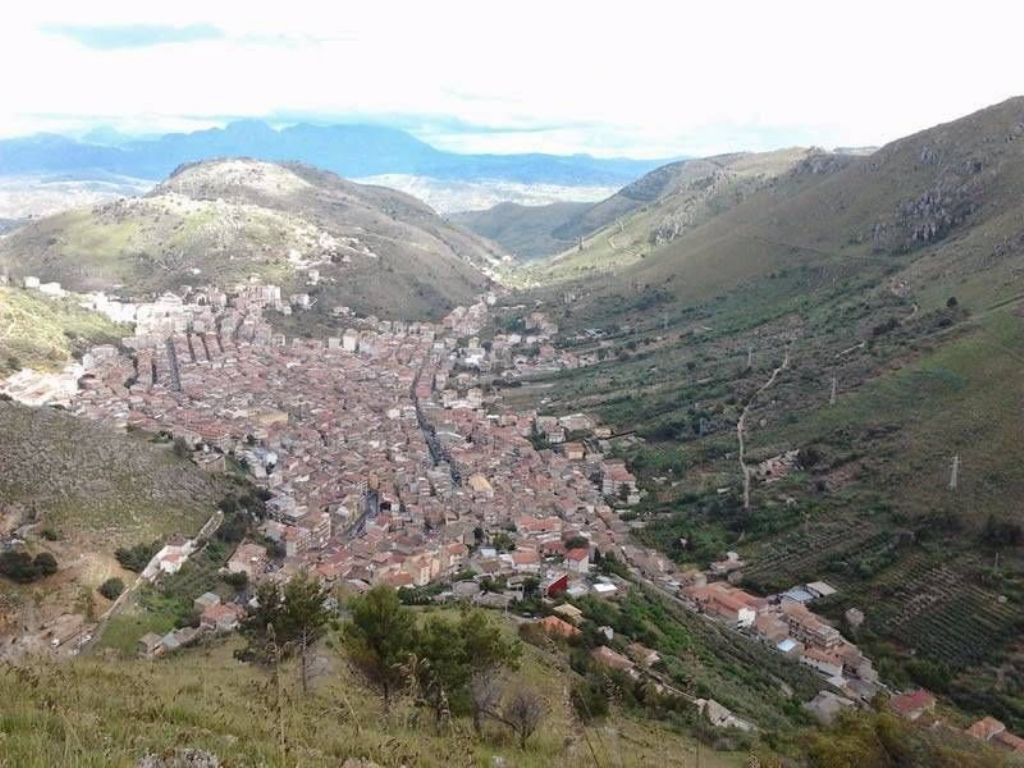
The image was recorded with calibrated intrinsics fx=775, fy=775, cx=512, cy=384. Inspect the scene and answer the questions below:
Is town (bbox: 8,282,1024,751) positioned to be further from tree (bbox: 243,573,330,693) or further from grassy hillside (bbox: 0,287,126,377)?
tree (bbox: 243,573,330,693)

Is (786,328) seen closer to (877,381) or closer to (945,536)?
(877,381)

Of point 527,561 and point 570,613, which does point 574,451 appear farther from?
point 570,613

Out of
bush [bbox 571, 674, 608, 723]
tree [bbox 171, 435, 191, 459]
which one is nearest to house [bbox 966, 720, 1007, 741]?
bush [bbox 571, 674, 608, 723]

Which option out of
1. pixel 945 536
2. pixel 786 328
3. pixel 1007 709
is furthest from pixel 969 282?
pixel 1007 709

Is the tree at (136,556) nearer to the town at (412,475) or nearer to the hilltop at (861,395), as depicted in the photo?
the town at (412,475)

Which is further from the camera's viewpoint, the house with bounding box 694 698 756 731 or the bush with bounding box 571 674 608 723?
the house with bounding box 694 698 756 731

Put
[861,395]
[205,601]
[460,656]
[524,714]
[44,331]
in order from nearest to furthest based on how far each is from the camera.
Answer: [524,714], [460,656], [205,601], [861,395], [44,331]

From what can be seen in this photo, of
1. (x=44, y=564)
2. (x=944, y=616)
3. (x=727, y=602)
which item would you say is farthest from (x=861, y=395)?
(x=44, y=564)

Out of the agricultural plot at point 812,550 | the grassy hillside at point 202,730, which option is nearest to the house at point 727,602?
the agricultural plot at point 812,550
